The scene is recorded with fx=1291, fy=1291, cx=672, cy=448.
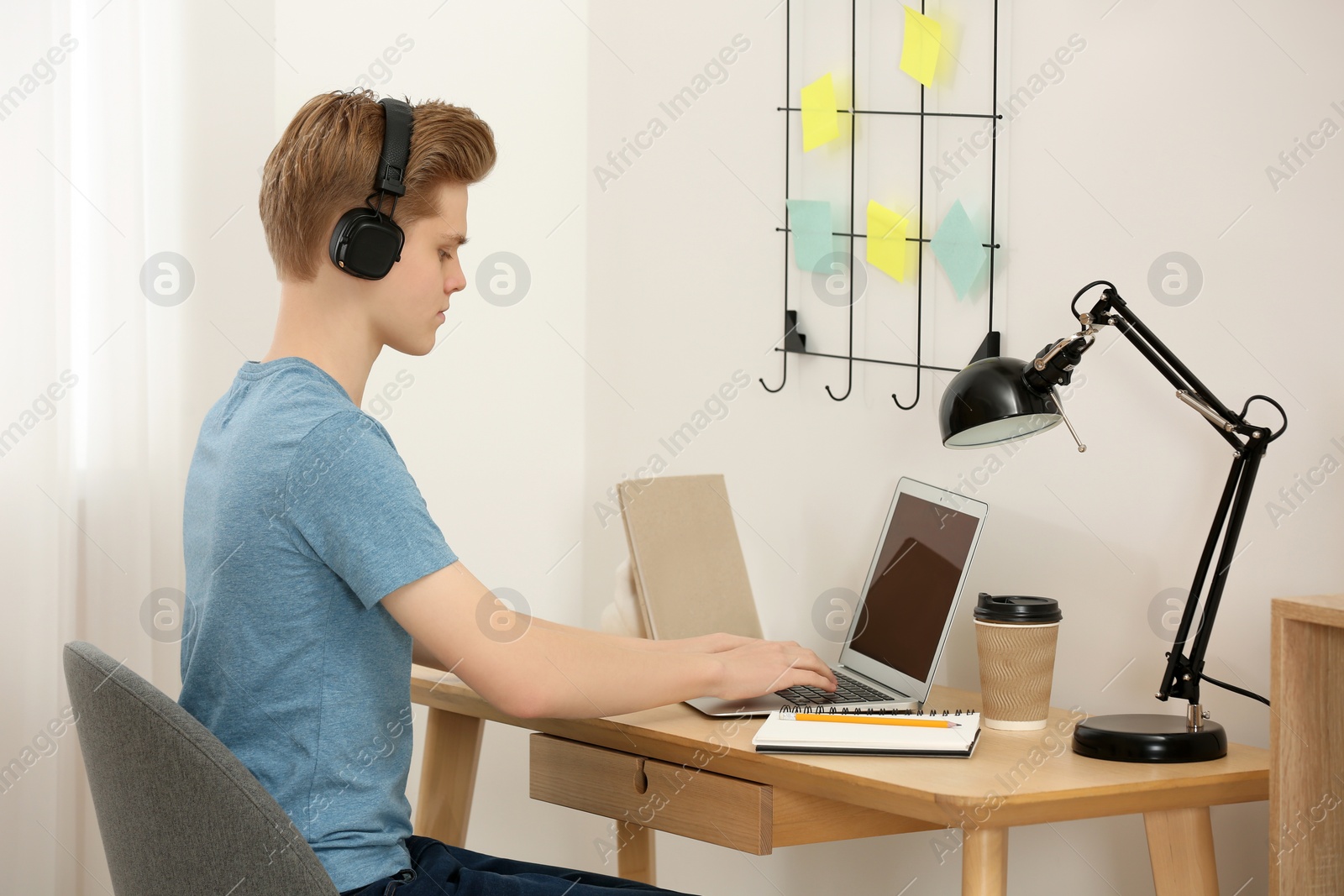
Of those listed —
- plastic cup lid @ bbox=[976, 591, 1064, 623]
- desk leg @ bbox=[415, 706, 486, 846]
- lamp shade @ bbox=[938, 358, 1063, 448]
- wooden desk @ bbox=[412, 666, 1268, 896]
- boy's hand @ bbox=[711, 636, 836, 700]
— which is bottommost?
desk leg @ bbox=[415, 706, 486, 846]

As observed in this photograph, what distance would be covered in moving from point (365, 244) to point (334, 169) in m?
0.08

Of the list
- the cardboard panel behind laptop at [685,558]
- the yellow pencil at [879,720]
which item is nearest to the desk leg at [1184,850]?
the yellow pencil at [879,720]

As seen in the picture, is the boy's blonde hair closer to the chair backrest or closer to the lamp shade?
the chair backrest

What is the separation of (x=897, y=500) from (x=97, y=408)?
1.19 m

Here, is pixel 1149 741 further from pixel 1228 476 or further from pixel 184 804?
pixel 184 804

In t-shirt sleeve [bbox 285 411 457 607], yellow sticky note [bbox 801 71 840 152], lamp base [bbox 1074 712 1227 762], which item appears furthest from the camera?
yellow sticky note [bbox 801 71 840 152]

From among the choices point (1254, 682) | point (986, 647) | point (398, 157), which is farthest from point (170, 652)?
point (1254, 682)

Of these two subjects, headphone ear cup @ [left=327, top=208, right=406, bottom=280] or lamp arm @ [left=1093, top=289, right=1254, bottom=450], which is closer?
headphone ear cup @ [left=327, top=208, right=406, bottom=280]

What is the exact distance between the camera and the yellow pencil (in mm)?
1394

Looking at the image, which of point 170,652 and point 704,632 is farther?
point 170,652

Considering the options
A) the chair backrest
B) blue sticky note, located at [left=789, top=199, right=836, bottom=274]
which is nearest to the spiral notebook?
the chair backrest

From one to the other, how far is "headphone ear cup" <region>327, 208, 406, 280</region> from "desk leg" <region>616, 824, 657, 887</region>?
102 centimetres

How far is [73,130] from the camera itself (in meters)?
1.91

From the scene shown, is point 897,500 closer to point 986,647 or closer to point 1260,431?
point 986,647
